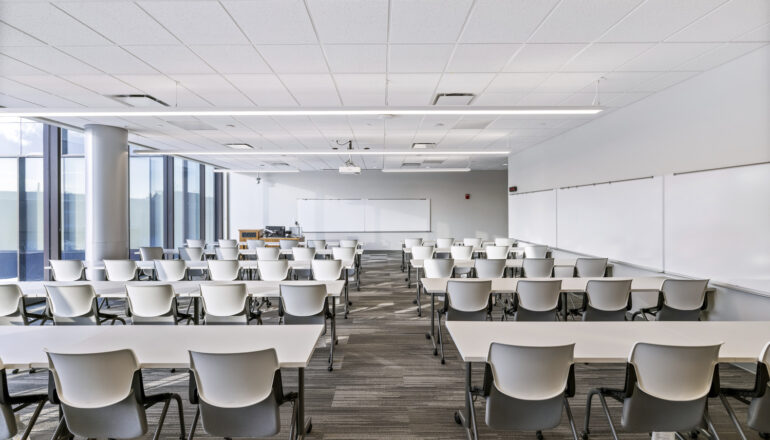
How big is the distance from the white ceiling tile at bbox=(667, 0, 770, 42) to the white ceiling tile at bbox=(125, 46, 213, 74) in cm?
447

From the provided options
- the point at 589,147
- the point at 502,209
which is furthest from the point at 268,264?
the point at 502,209

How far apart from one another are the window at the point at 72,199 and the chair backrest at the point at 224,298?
15.4ft

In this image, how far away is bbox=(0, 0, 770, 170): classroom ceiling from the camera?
118 inches

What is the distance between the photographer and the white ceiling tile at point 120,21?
290cm

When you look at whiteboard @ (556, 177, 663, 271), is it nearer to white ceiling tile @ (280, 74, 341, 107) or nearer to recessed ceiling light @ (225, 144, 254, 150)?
white ceiling tile @ (280, 74, 341, 107)

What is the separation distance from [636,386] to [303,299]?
8.94ft

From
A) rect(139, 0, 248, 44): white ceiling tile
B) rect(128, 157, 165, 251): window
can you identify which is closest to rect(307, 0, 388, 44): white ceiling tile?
rect(139, 0, 248, 44): white ceiling tile

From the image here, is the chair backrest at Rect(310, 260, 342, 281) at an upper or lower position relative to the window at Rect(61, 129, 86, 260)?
lower

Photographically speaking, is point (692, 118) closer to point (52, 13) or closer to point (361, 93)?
point (361, 93)

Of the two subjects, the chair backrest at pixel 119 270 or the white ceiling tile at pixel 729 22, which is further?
the chair backrest at pixel 119 270

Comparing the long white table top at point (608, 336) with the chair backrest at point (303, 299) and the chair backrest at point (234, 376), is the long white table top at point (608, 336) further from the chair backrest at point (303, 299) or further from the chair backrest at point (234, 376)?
the chair backrest at point (303, 299)

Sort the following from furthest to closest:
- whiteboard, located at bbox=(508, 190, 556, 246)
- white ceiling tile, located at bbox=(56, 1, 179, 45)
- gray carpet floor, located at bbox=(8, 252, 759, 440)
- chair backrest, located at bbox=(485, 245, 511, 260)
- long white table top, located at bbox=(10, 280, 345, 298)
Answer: whiteboard, located at bbox=(508, 190, 556, 246) → chair backrest, located at bbox=(485, 245, 511, 260) → long white table top, located at bbox=(10, 280, 345, 298) → white ceiling tile, located at bbox=(56, 1, 179, 45) → gray carpet floor, located at bbox=(8, 252, 759, 440)

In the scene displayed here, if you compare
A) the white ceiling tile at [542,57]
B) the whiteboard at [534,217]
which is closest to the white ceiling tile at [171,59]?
the white ceiling tile at [542,57]

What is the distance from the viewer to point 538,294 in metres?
3.78
